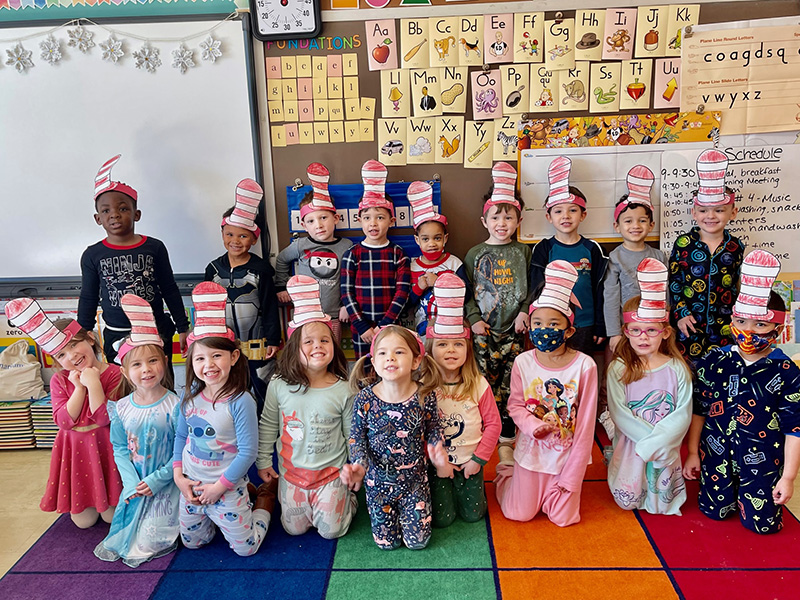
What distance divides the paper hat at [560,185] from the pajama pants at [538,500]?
135 cm

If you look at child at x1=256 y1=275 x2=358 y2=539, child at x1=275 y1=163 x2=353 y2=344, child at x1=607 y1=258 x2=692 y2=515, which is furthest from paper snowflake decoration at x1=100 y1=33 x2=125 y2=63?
child at x1=607 y1=258 x2=692 y2=515

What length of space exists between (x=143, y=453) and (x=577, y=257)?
7.16 feet

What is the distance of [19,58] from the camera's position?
3.06m

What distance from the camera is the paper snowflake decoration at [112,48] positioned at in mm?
3031

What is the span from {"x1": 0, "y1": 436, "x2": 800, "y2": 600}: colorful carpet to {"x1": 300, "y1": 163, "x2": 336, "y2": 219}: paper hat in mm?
1533

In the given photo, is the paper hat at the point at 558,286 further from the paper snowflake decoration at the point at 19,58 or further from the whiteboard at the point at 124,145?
the paper snowflake decoration at the point at 19,58

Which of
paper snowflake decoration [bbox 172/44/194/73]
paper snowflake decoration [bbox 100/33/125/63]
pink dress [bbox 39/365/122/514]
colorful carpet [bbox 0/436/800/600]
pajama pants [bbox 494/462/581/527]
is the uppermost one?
paper snowflake decoration [bbox 100/33/125/63]

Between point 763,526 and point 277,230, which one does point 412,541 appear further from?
point 277,230

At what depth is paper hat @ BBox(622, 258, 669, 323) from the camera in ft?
7.31

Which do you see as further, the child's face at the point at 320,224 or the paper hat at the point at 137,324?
the child's face at the point at 320,224

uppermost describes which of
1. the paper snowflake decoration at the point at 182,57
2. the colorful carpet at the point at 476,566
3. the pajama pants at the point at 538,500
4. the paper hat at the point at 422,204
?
the paper snowflake decoration at the point at 182,57

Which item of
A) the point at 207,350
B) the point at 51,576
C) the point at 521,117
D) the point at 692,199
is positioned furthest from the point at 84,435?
the point at 692,199

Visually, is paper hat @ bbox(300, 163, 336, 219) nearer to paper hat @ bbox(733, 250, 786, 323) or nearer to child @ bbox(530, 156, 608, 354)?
child @ bbox(530, 156, 608, 354)

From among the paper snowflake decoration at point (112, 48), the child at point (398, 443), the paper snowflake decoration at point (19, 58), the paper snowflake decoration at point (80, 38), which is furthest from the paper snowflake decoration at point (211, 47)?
the child at point (398, 443)
